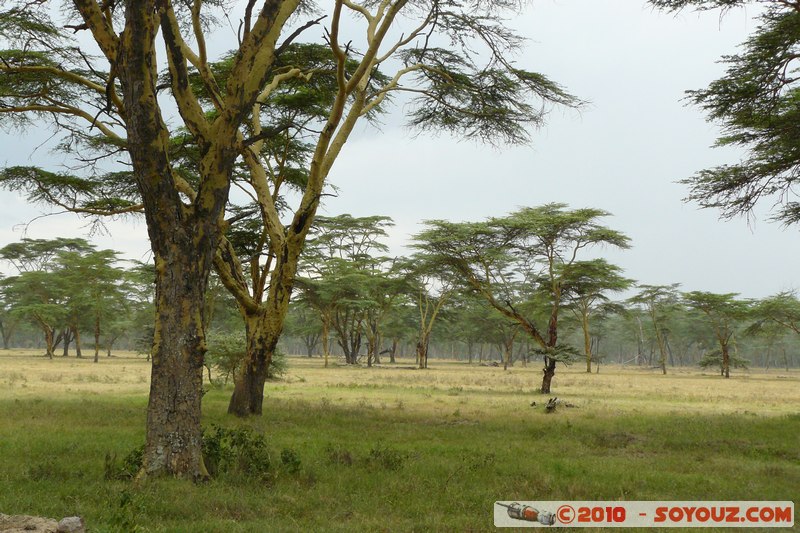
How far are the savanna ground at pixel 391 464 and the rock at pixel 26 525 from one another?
15.6 inches

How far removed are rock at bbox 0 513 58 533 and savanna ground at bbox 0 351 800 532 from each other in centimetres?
40

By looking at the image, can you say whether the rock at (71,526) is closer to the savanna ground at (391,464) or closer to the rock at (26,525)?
the rock at (26,525)

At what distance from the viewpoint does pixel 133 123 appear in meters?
6.52

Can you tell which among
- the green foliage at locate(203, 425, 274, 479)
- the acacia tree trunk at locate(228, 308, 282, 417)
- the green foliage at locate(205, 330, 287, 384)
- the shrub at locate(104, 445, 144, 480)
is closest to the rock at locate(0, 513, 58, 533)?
the shrub at locate(104, 445, 144, 480)

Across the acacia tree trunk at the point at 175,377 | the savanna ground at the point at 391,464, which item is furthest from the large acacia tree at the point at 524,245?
the acacia tree trunk at the point at 175,377

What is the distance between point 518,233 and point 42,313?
116 feet

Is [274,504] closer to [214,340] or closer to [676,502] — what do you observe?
[676,502]

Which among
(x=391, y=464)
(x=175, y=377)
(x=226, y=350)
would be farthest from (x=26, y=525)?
(x=226, y=350)

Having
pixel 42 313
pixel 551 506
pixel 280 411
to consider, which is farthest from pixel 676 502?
pixel 42 313

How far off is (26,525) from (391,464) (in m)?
4.39

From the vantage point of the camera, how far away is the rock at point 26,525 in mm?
4086

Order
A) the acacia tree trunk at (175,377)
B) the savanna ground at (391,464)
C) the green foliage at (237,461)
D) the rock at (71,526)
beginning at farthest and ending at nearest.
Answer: the green foliage at (237,461), the acacia tree trunk at (175,377), the savanna ground at (391,464), the rock at (71,526)

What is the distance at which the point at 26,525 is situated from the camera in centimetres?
420

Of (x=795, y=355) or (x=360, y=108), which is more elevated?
(x=360, y=108)
